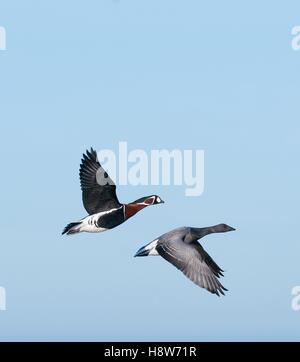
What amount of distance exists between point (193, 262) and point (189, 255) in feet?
0.56

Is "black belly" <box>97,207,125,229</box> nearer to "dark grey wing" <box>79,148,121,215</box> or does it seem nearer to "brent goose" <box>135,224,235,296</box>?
"dark grey wing" <box>79,148,121,215</box>

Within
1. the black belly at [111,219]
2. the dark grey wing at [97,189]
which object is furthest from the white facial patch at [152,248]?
the dark grey wing at [97,189]

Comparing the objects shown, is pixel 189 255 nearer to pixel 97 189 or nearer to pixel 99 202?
pixel 99 202

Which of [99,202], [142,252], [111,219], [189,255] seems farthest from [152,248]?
[99,202]

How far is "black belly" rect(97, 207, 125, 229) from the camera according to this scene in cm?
2067

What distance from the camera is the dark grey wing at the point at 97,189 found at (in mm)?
20969

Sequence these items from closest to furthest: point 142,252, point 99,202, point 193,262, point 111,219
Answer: point 193,262, point 142,252, point 111,219, point 99,202

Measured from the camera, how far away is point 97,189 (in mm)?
21016

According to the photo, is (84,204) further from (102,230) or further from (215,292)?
(215,292)

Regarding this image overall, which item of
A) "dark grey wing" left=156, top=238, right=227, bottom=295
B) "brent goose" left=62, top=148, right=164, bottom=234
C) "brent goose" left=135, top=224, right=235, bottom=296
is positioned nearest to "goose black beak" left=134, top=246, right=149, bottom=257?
"brent goose" left=135, top=224, right=235, bottom=296
